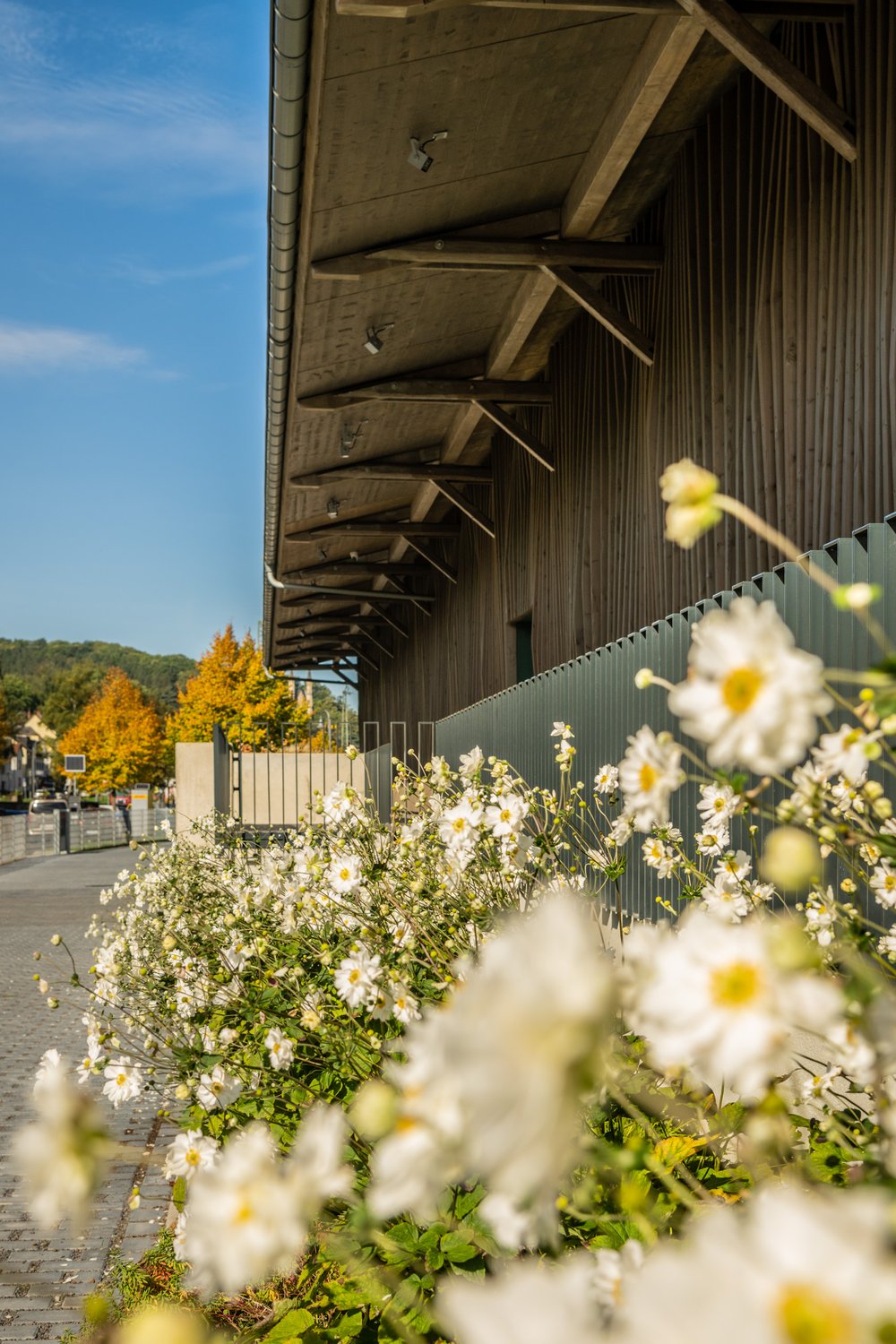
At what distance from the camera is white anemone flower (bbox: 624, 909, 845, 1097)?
761 mm

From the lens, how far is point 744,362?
5824mm

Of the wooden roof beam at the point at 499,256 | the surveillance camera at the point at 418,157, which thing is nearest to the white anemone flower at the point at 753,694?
the surveillance camera at the point at 418,157

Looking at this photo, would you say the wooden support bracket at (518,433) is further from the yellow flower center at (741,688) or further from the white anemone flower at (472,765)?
the yellow flower center at (741,688)

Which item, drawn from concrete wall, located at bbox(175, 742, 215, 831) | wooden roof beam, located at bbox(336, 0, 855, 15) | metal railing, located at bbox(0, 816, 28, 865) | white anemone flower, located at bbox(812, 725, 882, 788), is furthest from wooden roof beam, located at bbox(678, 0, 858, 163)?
metal railing, located at bbox(0, 816, 28, 865)

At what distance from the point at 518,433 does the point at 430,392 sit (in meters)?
0.92

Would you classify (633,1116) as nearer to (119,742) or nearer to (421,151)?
(421,151)

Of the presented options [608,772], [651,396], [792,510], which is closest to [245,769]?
[651,396]

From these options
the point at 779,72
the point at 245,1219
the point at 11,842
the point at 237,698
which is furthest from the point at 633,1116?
the point at 237,698

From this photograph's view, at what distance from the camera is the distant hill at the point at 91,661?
134 m

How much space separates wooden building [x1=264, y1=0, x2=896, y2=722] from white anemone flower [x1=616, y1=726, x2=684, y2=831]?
11.6ft

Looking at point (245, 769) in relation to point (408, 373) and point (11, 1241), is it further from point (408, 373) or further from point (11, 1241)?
point (11, 1241)

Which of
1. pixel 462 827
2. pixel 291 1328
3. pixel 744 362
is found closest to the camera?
pixel 291 1328

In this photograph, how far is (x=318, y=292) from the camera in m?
6.75

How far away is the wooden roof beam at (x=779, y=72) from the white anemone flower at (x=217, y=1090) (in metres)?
4.02
